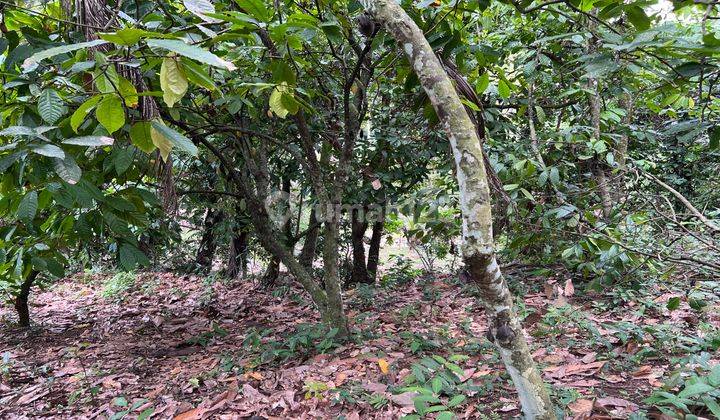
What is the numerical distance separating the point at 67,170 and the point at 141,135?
30 cm

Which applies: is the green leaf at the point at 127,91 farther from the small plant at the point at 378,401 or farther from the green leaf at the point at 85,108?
the small plant at the point at 378,401

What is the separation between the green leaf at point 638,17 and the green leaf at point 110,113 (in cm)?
181

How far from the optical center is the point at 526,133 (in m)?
4.72

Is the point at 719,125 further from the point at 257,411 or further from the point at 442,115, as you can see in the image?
the point at 257,411

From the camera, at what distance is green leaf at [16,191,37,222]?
6.02ft

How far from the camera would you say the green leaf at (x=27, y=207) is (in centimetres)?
183

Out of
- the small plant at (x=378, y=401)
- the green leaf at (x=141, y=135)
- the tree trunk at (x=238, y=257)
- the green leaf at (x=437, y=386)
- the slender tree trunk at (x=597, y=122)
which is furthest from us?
the tree trunk at (x=238, y=257)

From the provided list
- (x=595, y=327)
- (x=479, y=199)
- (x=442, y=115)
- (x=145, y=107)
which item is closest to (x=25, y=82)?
(x=145, y=107)

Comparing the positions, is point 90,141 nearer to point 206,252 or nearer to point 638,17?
point 638,17

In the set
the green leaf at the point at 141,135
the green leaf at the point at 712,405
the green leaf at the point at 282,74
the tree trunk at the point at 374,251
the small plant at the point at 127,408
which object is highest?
the green leaf at the point at 282,74

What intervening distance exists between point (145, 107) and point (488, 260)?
1.44 m

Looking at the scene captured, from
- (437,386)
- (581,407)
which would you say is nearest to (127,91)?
Answer: (437,386)

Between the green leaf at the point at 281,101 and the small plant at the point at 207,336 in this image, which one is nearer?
the green leaf at the point at 281,101

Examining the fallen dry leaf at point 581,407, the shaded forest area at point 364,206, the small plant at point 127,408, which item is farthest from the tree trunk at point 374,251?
the fallen dry leaf at point 581,407
